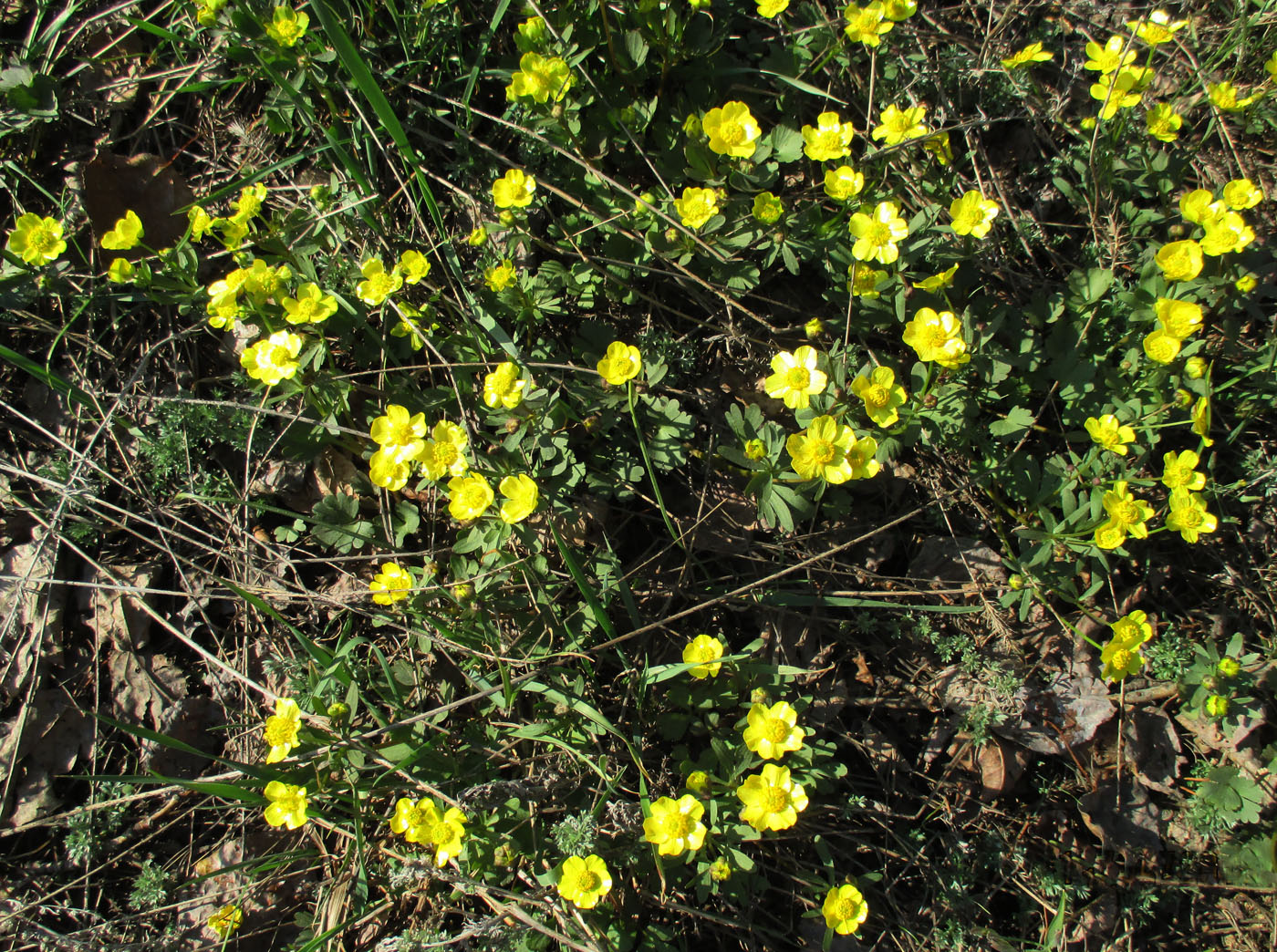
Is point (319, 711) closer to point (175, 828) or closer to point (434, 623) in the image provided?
point (434, 623)

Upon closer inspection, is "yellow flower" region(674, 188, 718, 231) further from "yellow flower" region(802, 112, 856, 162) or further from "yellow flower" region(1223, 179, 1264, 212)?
"yellow flower" region(1223, 179, 1264, 212)

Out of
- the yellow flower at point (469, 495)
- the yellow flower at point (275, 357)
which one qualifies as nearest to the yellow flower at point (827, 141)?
the yellow flower at point (469, 495)

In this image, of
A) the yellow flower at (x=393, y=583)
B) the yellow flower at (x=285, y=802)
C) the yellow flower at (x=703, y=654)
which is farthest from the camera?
the yellow flower at (x=393, y=583)

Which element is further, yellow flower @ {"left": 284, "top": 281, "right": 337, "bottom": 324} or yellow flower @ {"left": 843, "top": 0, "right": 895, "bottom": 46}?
yellow flower @ {"left": 843, "top": 0, "right": 895, "bottom": 46}

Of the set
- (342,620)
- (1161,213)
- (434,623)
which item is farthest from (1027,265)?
(342,620)

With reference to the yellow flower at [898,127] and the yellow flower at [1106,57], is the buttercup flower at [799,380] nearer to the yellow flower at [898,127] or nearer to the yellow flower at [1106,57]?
the yellow flower at [898,127]

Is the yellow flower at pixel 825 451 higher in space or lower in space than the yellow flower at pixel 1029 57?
lower

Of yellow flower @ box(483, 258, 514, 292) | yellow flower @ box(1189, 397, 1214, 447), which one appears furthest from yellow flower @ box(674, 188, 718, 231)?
yellow flower @ box(1189, 397, 1214, 447)
